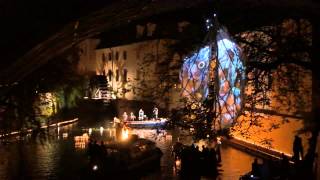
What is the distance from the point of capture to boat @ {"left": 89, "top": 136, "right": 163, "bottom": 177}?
67.8ft

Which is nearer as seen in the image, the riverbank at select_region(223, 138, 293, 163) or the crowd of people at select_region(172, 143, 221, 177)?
the crowd of people at select_region(172, 143, 221, 177)

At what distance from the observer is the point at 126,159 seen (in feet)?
71.8

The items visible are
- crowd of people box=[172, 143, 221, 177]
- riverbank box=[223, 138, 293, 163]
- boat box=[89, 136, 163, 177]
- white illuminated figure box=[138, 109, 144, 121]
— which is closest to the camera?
crowd of people box=[172, 143, 221, 177]

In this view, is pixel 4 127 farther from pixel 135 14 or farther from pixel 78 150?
pixel 78 150

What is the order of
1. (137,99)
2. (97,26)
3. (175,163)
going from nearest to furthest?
(97,26)
(175,163)
(137,99)

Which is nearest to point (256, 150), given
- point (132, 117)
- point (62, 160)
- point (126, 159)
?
point (126, 159)

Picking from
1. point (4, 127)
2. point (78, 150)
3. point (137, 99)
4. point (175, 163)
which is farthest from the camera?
point (137, 99)

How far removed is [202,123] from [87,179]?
8204 millimetres

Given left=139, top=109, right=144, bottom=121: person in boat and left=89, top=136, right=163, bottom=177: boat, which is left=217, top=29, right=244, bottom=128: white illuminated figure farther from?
left=139, top=109, right=144, bottom=121: person in boat

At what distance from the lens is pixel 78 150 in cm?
2947

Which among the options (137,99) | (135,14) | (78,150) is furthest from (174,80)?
(137,99)

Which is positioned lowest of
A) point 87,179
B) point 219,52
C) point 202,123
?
point 87,179

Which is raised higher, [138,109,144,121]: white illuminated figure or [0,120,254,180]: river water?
[138,109,144,121]: white illuminated figure

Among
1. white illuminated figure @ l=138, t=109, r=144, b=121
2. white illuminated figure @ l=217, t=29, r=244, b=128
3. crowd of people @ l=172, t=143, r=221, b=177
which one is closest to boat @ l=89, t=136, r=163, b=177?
crowd of people @ l=172, t=143, r=221, b=177
